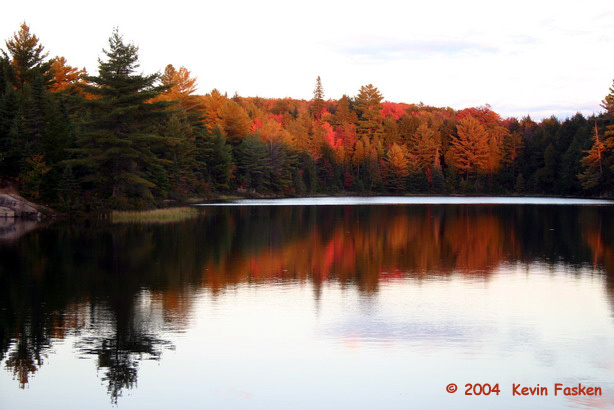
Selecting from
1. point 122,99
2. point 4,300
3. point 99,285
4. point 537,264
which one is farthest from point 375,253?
point 122,99

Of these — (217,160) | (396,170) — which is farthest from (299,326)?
(396,170)

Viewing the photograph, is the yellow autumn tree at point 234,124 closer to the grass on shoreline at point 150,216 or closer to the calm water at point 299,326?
the grass on shoreline at point 150,216

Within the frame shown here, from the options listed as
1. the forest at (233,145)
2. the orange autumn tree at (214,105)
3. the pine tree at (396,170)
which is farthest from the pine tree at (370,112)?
the orange autumn tree at (214,105)

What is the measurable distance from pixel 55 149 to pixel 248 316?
3840 cm

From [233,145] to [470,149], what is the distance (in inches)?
1854

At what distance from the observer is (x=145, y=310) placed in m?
13.8

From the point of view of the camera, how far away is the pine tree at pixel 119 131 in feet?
147

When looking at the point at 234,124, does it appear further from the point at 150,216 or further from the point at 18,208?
the point at 18,208

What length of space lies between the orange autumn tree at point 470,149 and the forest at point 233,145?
0.77 feet

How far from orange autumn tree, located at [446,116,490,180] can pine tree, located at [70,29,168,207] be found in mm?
81182

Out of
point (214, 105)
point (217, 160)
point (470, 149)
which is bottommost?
point (217, 160)

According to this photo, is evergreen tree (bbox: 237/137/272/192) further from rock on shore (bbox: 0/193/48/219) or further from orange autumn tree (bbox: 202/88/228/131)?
rock on shore (bbox: 0/193/48/219)

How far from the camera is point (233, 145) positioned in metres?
99.7

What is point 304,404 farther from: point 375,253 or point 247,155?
point 247,155
